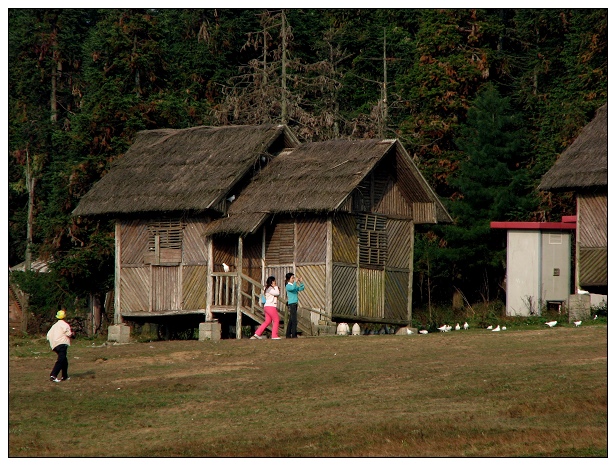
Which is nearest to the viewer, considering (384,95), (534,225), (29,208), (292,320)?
(292,320)

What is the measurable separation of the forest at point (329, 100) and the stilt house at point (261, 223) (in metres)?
8.37

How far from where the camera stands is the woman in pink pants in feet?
120

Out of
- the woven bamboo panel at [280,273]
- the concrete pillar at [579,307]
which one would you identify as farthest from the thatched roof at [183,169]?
the concrete pillar at [579,307]

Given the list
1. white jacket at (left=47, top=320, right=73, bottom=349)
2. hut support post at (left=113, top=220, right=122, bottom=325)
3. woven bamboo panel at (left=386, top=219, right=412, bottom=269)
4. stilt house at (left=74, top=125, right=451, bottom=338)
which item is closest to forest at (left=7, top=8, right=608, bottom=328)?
hut support post at (left=113, top=220, right=122, bottom=325)

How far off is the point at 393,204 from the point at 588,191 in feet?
20.3

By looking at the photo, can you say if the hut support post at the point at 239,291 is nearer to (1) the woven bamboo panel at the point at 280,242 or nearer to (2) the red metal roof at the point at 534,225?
(1) the woven bamboo panel at the point at 280,242

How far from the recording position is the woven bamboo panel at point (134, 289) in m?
41.8

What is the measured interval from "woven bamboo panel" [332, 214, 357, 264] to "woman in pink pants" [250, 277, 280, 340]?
3149mm

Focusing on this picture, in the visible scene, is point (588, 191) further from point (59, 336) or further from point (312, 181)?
point (59, 336)

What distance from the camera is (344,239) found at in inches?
1569

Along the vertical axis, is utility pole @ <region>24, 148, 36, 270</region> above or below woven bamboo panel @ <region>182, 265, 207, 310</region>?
above

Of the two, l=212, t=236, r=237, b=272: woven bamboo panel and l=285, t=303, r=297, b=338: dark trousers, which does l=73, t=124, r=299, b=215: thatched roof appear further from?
l=285, t=303, r=297, b=338: dark trousers

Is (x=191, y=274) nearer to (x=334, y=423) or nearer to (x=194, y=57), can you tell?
(x=334, y=423)

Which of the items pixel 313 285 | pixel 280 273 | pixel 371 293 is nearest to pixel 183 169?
pixel 280 273
